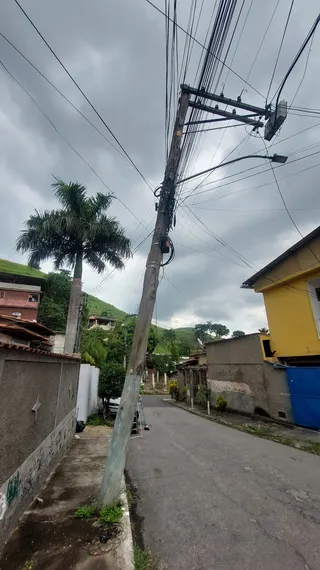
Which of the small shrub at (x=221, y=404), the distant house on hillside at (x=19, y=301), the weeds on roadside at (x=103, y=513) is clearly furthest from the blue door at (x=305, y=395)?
the distant house on hillside at (x=19, y=301)

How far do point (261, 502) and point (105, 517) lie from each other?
8.83 ft

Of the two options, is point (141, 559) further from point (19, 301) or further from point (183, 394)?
point (19, 301)

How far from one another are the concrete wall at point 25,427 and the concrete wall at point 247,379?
32.5 ft

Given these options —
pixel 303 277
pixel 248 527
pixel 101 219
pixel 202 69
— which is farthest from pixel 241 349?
pixel 202 69

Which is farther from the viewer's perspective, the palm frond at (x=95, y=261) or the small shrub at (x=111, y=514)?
the palm frond at (x=95, y=261)

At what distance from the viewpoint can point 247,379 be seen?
1412 cm

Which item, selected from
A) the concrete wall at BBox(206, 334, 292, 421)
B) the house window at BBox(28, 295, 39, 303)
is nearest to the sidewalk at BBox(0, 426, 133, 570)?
the concrete wall at BBox(206, 334, 292, 421)

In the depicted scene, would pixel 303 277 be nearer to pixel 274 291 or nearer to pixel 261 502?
pixel 274 291

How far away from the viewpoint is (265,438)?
9.62 metres

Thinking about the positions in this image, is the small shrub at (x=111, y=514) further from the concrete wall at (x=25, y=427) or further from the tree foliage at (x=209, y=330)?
the tree foliage at (x=209, y=330)

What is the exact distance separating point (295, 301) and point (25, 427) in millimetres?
11545

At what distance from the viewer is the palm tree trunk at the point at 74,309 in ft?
40.4

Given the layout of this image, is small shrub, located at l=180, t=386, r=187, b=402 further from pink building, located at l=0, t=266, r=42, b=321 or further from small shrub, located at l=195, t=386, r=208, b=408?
pink building, located at l=0, t=266, r=42, b=321

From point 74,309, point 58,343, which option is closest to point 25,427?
point 74,309
